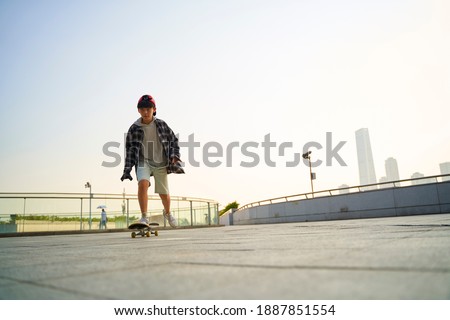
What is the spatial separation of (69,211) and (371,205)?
534 inches

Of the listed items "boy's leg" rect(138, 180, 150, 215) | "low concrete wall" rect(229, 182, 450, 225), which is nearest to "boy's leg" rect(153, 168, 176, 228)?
"boy's leg" rect(138, 180, 150, 215)

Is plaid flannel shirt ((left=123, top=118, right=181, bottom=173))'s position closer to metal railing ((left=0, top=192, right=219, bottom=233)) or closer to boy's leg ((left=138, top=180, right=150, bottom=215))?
boy's leg ((left=138, top=180, right=150, bottom=215))

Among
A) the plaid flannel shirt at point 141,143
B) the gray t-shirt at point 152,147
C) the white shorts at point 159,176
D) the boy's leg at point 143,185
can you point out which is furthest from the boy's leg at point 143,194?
the gray t-shirt at point 152,147

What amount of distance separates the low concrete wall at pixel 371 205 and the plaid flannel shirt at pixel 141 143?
12.7 metres

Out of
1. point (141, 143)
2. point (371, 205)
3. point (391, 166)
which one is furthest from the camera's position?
point (391, 166)

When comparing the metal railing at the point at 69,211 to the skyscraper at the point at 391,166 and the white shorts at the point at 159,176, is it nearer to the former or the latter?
the white shorts at the point at 159,176

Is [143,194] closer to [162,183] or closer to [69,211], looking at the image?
[162,183]

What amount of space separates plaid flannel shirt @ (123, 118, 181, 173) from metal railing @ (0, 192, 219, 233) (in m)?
8.51

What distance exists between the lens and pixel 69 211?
42.7ft

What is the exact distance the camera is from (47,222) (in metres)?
12.1

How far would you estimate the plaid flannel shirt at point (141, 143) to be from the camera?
512 cm

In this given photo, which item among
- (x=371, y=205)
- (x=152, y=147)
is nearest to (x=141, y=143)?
(x=152, y=147)

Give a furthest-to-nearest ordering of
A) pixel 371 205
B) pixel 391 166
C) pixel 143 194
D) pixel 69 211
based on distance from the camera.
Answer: pixel 391 166 < pixel 371 205 < pixel 69 211 < pixel 143 194
